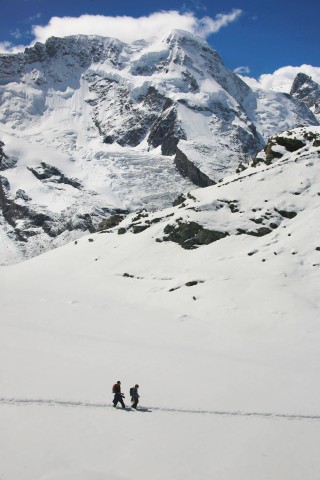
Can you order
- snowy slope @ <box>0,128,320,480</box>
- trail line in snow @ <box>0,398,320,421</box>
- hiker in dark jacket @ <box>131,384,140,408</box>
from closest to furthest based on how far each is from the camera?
snowy slope @ <box>0,128,320,480</box> < trail line in snow @ <box>0,398,320,421</box> < hiker in dark jacket @ <box>131,384,140,408</box>

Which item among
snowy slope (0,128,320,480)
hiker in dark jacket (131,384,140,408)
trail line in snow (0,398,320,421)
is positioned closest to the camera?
snowy slope (0,128,320,480)

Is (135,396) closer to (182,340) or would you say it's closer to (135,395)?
(135,395)

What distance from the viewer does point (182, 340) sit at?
115ft

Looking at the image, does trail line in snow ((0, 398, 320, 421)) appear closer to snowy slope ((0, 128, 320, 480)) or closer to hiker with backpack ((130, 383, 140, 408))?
snowy slope ((0, 128, 320, 480))

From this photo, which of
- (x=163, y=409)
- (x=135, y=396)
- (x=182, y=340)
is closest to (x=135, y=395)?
(x=135, y=396)

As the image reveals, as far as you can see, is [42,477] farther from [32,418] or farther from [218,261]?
[218,261]

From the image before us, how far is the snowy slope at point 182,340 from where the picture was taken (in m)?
19.0

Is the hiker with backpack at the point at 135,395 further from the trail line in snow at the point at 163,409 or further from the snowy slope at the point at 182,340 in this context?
the snowy slope at the point at 182,340

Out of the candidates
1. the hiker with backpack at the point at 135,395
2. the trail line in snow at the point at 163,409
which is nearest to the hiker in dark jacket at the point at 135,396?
the hiker with backpack at the point at 135,395

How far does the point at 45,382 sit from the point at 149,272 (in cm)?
2607

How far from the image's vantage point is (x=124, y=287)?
48562mm

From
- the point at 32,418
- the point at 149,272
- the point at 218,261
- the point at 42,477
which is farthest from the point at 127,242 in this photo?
the point at 42,477

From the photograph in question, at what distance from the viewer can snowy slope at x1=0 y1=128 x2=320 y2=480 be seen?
18969 millimetres

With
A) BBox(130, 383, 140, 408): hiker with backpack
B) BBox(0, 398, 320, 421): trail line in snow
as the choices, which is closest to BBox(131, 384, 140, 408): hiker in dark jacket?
BBox(130, 383, 140, 408): hiker with backpack
